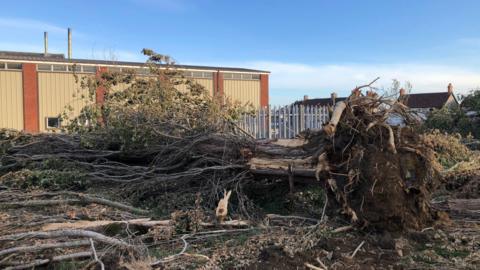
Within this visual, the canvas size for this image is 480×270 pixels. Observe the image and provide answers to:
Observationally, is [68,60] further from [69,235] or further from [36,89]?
[69,235]

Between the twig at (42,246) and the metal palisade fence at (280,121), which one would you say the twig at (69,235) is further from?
the metal palisade fence at (280,121)

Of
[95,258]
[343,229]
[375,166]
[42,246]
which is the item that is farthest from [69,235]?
[375,166]

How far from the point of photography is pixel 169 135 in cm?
776

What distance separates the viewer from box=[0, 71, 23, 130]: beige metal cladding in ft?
93.8

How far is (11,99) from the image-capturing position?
2875cm

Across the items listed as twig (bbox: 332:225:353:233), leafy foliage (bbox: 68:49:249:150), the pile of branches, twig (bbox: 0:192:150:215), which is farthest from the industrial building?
twig (bbox: 332:225:353:233)

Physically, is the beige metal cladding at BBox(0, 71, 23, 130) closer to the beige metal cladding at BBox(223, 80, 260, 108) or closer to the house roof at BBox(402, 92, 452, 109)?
the beige metal cladding at BBox(223, 80, 260, 108)

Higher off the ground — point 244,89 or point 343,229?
point 244,89

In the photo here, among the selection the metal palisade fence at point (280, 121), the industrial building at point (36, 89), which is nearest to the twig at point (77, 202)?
the metal palisade fence at point (280, 121)

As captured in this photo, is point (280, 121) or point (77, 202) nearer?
point (77, 202)

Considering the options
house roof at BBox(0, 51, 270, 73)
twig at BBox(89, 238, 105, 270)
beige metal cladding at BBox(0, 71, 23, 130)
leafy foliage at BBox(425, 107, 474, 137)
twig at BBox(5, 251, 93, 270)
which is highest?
house roof at BBox(0, 51, 270, 73)

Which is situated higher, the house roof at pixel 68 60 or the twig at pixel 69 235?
the house roof at pixel 68 60

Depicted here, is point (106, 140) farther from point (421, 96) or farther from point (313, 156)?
point (421, 96)

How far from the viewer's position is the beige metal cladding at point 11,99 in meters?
28.6
